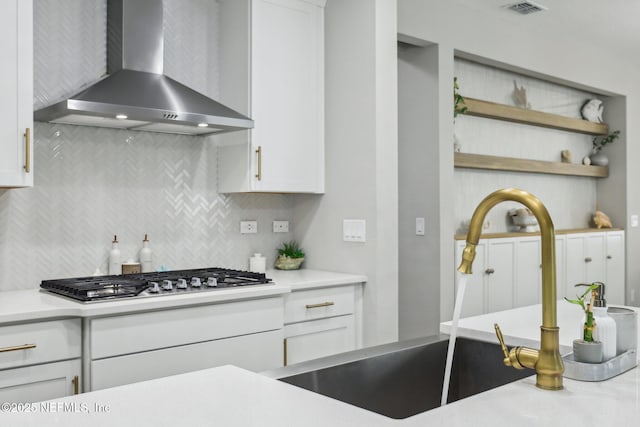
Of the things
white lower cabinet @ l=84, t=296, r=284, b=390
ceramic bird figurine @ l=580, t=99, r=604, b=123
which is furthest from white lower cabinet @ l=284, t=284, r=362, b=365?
ceramic bird figurine @ l=580, t=99, r=604, b=123

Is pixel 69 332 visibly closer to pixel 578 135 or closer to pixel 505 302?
pixel 505 302

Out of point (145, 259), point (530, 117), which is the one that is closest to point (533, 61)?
point (530, 117)

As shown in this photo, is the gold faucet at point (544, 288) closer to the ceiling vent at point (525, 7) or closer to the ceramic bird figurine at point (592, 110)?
the ceiling vent at point (525, 7)

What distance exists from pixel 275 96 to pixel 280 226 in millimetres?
843

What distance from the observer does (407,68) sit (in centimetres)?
437

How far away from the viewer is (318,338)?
3.18 meters

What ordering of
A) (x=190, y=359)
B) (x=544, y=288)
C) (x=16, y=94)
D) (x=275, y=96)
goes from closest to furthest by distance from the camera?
(x=544, y=288) < (x=16, y=94) < (x=190, y=359) < (x=275, y=96)

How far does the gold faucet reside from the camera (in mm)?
1188

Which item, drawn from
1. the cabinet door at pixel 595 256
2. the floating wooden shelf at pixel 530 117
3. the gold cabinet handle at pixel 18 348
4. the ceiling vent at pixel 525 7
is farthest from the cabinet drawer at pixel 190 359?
the cabinet door at pixel 595 256

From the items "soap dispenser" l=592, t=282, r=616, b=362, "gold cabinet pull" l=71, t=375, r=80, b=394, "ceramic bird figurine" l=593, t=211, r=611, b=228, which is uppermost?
"ceramic bird figurine" l=593, t=211, r=611, b=228

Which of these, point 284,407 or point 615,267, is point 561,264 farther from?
point 284,407

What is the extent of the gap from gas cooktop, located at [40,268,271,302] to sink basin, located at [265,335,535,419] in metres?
1.23

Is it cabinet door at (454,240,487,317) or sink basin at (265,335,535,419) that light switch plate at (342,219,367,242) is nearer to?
cabinet door at (454,240,487,317)

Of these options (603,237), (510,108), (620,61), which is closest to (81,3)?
(510,108)
